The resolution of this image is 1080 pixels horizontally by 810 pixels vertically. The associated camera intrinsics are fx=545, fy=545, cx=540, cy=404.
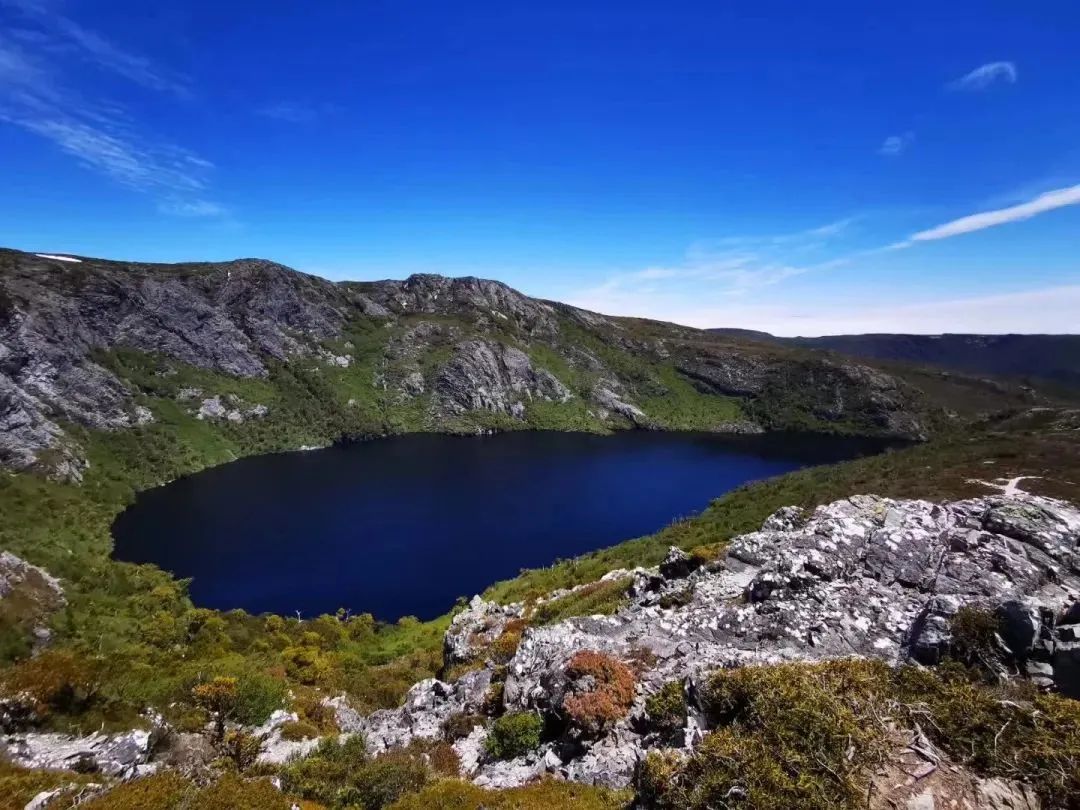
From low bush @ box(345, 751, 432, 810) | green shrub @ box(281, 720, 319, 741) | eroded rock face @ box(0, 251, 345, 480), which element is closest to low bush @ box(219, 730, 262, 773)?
green shrub @ box(281, 720, 319, 741)

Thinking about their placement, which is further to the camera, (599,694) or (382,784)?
(599,694)

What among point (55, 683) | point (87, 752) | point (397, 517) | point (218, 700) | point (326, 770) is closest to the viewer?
point (87, 752)

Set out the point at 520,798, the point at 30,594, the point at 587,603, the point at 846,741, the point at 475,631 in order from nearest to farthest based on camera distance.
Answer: the point at 846,741, the point at 520,798, the point at 587,603, the point at 475,631, the point at 30,594

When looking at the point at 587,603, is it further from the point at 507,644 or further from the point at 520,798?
the point at 520,798

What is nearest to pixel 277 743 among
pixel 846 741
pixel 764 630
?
pixel 764 630

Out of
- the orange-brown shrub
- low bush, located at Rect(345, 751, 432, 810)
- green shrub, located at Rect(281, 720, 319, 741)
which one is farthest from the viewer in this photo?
green shrub, located at Rect(281, 720, 319, 741)

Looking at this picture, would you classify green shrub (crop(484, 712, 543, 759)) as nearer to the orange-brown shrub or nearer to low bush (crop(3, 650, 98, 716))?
the orange-brown shrub
